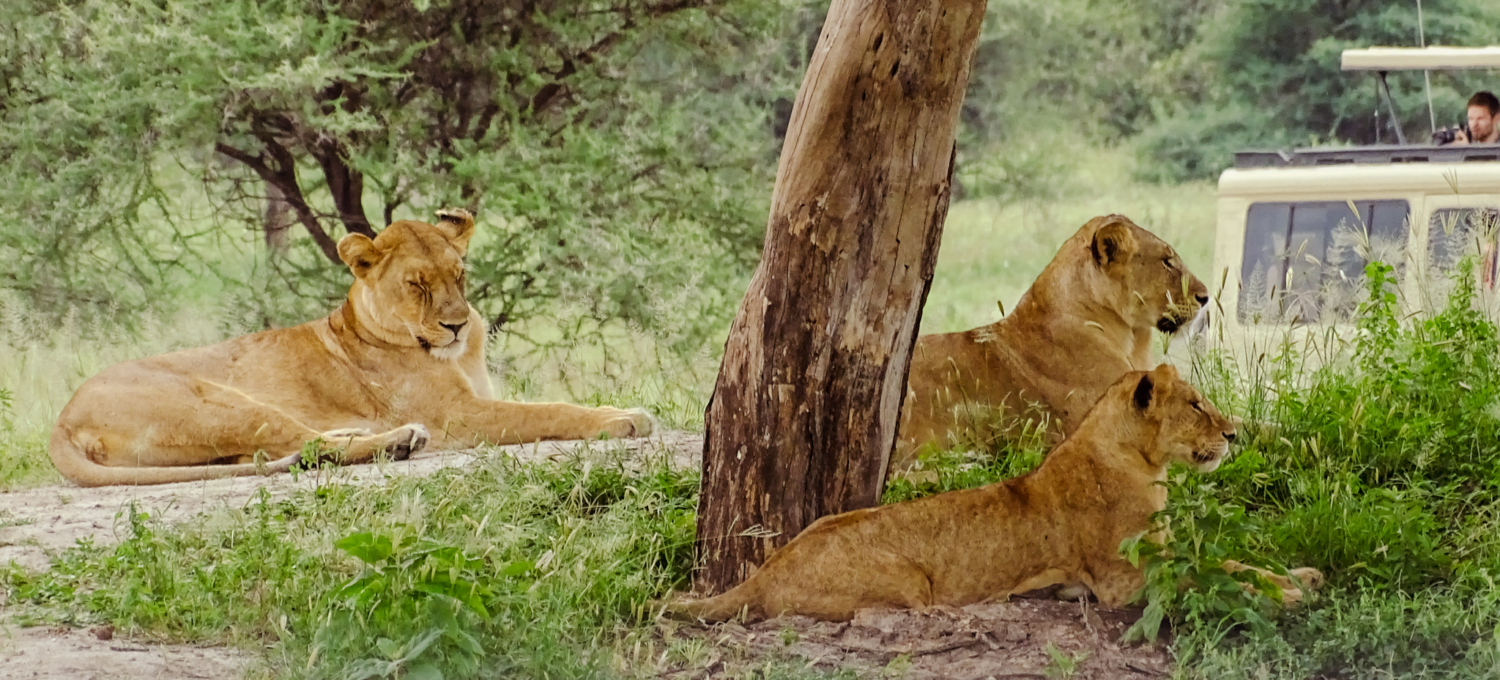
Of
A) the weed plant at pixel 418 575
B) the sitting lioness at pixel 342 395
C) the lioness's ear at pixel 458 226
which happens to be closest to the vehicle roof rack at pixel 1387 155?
the lioness's ear at pixel 458 226

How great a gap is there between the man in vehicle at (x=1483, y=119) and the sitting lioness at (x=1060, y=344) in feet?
21.1

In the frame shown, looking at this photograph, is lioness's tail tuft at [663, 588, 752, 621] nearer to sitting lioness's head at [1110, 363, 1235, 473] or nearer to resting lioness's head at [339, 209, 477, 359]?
sitting lioness's head at [1110, 363, 1235, 473]

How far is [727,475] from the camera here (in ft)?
14.3

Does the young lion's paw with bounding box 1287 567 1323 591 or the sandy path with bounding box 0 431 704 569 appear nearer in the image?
the young lion's paw with bounding box 1287 567 1323 591

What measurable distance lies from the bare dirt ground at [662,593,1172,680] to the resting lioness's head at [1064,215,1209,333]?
1.56 m

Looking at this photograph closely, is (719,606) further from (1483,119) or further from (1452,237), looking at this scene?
(1483,119)

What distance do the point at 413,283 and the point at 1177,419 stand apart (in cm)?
326

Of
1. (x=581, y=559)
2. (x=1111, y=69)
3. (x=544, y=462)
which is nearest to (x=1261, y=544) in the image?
(x=581, y=559)

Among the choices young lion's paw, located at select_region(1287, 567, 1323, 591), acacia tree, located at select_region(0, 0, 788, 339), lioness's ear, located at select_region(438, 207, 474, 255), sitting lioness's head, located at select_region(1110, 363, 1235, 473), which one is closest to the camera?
sitting lioness's head, located at select_region(1110, 363, 1235, 473)

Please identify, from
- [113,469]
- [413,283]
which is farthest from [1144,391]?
[113,469]

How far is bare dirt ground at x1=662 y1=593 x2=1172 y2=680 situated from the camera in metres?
3.78

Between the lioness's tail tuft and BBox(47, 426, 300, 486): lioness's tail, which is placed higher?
the lioness's tail tuft

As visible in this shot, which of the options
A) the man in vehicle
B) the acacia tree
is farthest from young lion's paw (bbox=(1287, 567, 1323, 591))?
the man in vehicle

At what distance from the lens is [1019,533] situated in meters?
4.07
